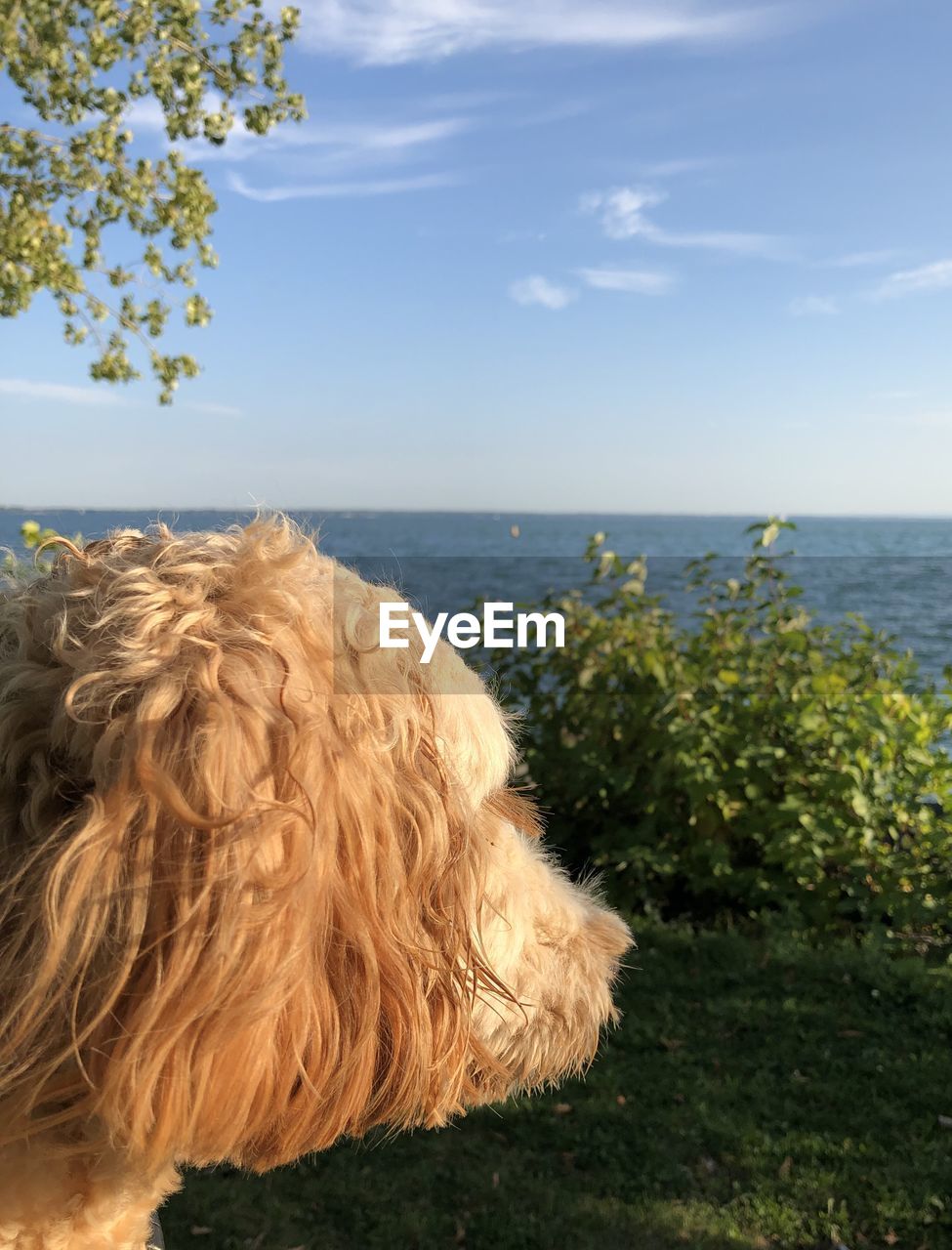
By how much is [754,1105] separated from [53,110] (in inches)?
331

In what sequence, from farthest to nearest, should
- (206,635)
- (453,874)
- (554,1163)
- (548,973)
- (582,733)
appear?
A: (582,733)
(554,1163)
(548,973)
(453,874)
(206,635)

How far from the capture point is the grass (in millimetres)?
3592

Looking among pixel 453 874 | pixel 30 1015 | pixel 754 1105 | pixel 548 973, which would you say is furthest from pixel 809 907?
pixel 30 1015

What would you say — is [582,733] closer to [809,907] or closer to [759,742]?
[759,742]

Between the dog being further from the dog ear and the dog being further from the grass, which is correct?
the grass

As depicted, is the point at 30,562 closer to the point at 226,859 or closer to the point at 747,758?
the point at 226,859

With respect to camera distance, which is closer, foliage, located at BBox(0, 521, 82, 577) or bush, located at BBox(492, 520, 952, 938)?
foliage, located at BBox(0, 521, 82, 577)

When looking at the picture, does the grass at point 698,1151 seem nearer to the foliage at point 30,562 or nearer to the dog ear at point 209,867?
the dog ear at point 209,867

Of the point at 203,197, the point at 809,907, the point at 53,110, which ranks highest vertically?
the point at 53,110

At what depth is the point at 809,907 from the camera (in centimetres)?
542

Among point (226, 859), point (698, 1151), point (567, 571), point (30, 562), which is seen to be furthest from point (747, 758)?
point (567, 571)

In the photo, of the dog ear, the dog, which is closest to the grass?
the dog

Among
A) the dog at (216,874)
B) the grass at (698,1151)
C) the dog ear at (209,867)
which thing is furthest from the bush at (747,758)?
the dog ear at (209,867)

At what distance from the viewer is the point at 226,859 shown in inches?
40.6
